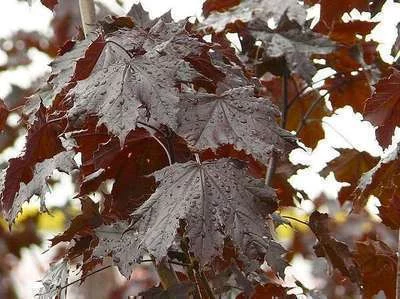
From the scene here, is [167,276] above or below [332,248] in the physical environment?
above

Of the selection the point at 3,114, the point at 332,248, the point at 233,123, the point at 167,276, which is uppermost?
the point at 233,123

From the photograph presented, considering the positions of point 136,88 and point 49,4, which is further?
point 49,4

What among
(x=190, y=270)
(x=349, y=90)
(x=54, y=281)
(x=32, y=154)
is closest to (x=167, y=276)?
(x=190, y=270)

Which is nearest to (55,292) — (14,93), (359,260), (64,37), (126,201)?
(126,201)

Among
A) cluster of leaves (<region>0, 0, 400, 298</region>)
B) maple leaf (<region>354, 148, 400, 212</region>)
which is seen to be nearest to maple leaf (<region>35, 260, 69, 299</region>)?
cluster of leaves (<region>0, 0, 400, 298</region>)

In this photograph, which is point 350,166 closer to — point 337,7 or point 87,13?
point 337,7

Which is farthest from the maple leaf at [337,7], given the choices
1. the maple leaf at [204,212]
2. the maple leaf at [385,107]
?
the maple leaf at [204,212]

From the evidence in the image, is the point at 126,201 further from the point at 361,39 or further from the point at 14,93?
the point at 14,93
